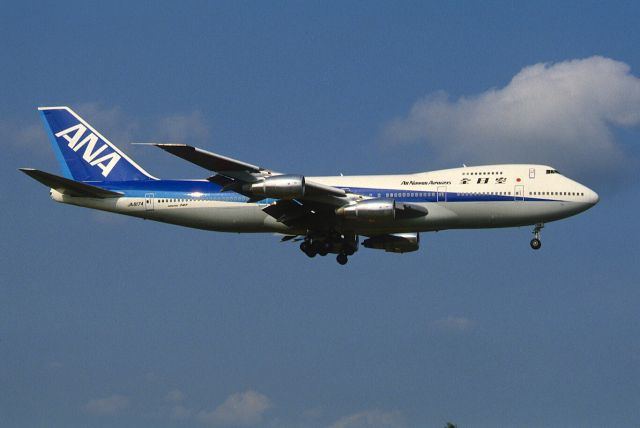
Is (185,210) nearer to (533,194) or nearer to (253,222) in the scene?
(253,222)

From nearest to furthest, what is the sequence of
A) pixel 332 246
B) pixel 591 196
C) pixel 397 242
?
pixel 591 196 → pixel 332 246 → pixel 397 242

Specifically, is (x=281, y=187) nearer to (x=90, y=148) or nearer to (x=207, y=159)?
(x=207, y=159)

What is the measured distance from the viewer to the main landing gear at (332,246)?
65.1 meters

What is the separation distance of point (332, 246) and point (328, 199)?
4781mm

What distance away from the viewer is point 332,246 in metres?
65.4

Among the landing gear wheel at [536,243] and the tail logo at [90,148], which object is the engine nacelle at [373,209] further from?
the tail logo at [90,148]

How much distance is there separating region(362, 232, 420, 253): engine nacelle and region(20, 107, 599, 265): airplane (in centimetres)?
14

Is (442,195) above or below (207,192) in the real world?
below

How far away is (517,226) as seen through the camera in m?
61.7

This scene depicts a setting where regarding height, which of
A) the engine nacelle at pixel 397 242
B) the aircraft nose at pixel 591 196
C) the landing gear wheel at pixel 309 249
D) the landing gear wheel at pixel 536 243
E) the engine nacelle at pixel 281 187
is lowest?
the landing gear wheel at pixel 309 249

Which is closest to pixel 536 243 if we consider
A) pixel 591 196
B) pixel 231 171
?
pixel 591 196

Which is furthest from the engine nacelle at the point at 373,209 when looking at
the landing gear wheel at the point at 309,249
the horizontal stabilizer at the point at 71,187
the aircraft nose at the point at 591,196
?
the horizontal stabilizer at the point at 71,187

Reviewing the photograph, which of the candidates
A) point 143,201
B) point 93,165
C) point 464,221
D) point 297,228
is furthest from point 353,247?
point 93,165

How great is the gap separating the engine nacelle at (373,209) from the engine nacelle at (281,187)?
355cm
